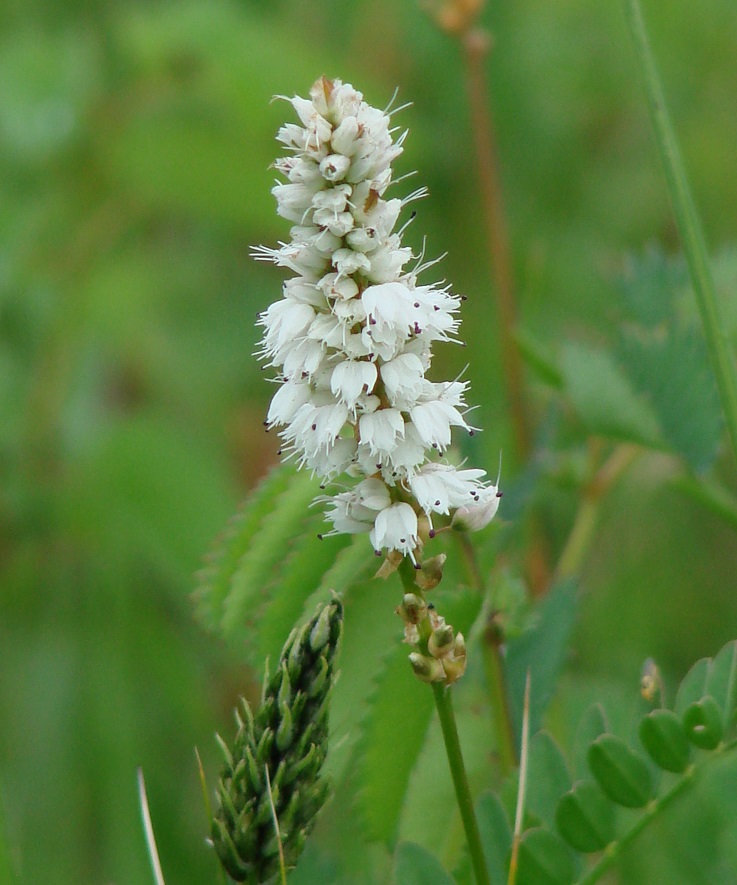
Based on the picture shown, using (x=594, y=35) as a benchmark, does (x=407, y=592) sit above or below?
below

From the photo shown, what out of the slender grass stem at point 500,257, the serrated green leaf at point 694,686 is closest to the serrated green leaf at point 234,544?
the serrated green leaf at point 694,686

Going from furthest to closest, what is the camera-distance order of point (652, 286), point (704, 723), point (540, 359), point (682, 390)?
point (652, 286) → point (540, 359) → point (682, 390) → point (704, 723)

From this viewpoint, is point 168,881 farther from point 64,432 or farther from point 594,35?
point 594,35

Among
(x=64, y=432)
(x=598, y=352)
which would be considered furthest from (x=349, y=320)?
(x=64, y=432)

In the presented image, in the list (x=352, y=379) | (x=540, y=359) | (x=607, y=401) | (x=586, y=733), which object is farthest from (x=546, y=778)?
(x=540, y=359)

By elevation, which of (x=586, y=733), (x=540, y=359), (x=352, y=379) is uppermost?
(x=540, y=359)

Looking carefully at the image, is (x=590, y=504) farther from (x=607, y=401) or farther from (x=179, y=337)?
(x=179, y=337)
